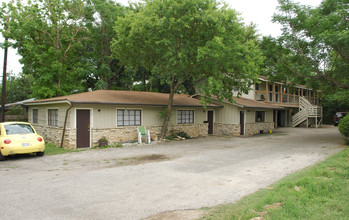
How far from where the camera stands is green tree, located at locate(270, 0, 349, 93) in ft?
47.3

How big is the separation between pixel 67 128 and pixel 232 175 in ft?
31.5

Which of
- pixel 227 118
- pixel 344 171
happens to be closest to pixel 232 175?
pixel 344 171

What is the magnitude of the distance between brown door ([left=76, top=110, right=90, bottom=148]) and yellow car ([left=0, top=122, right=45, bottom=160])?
2.54 meters

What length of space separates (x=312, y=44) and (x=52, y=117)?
55.1ft

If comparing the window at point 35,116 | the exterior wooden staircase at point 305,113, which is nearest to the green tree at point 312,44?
the exterior wooden staircase at point 305,113

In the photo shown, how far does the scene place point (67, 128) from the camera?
13375mm

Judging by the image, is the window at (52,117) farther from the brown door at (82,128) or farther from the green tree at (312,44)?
the green tree at (312,44)

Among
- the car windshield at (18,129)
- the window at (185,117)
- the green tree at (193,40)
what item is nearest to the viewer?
the car windshield at (18,129)

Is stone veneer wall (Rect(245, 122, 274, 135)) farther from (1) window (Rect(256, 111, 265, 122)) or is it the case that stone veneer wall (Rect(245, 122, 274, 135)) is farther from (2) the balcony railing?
(2) the balcony railing

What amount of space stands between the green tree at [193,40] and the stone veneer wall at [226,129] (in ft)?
17.1

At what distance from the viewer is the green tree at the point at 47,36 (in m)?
19.6

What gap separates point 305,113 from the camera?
95.6 ft

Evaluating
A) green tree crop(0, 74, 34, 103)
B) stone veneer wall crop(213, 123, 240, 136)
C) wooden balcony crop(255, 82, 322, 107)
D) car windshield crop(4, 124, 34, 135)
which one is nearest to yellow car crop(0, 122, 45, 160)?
car windshield crop(4, 124, 34, 135)

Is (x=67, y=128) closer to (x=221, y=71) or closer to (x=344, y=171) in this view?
(x=221, y=71)
